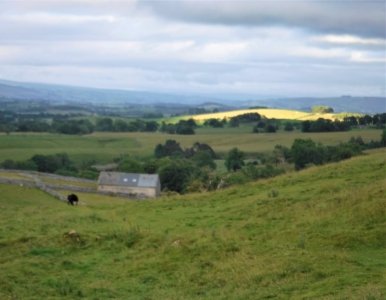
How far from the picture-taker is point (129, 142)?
142 m

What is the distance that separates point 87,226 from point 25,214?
223 inches

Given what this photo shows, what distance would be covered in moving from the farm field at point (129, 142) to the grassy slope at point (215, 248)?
7388 centimetres

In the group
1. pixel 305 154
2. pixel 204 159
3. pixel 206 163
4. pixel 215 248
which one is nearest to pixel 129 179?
pixel 305 154

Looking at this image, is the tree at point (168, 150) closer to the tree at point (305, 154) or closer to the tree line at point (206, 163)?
the tree line at point (206, 163)

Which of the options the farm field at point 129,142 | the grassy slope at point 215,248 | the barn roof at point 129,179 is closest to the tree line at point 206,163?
the barn roof at point 129,179

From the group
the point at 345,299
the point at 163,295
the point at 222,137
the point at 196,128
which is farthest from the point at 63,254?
the point at 196,128

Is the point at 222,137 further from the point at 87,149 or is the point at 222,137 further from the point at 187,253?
the point at 187,253

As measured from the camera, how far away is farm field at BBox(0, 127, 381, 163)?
4390 inches

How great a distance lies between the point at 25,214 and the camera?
1156 inches

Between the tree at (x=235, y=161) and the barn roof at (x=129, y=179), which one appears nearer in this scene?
the barn roof at (x=129, y=179)

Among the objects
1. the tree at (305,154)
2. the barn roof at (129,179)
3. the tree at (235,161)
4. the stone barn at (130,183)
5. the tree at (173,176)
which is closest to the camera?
the stone barn at (130,183)

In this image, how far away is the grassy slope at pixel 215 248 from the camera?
15422 mm

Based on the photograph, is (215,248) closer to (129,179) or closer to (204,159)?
(129,179)

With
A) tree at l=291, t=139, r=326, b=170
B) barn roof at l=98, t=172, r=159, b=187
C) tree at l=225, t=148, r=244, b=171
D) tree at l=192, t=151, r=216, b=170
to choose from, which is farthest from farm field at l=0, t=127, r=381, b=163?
barn roof at l=98, t=172, r=159, b=187
